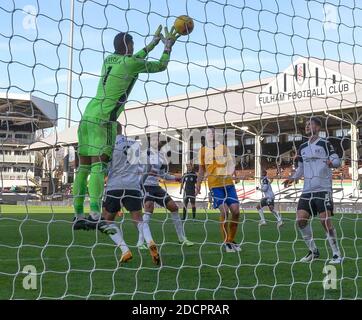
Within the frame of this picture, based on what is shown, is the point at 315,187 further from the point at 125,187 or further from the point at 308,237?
the point at 125,187

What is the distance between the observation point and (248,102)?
8.55 meters

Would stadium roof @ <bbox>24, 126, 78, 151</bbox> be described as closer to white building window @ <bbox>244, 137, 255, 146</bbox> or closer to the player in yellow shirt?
the player in yellow shirt

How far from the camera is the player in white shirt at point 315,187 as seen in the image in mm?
6738

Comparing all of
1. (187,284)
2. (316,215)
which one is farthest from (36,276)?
(316,215)

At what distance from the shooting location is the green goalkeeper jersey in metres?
Answer: 4.63

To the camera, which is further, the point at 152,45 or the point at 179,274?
the point at 179,274

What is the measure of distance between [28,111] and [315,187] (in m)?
3.64

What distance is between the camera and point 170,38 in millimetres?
4719

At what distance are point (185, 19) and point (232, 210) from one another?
346 centimetres

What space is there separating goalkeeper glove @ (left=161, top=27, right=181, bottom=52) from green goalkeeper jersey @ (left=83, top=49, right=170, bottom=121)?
0.06 m

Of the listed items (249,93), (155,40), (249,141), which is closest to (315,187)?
(249,93)

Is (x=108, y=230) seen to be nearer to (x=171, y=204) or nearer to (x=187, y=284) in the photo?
(x=187, y=284)

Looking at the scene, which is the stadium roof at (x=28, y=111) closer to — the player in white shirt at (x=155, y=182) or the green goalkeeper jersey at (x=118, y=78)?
the green goalkeeper jersey at (x=118, y=78)
